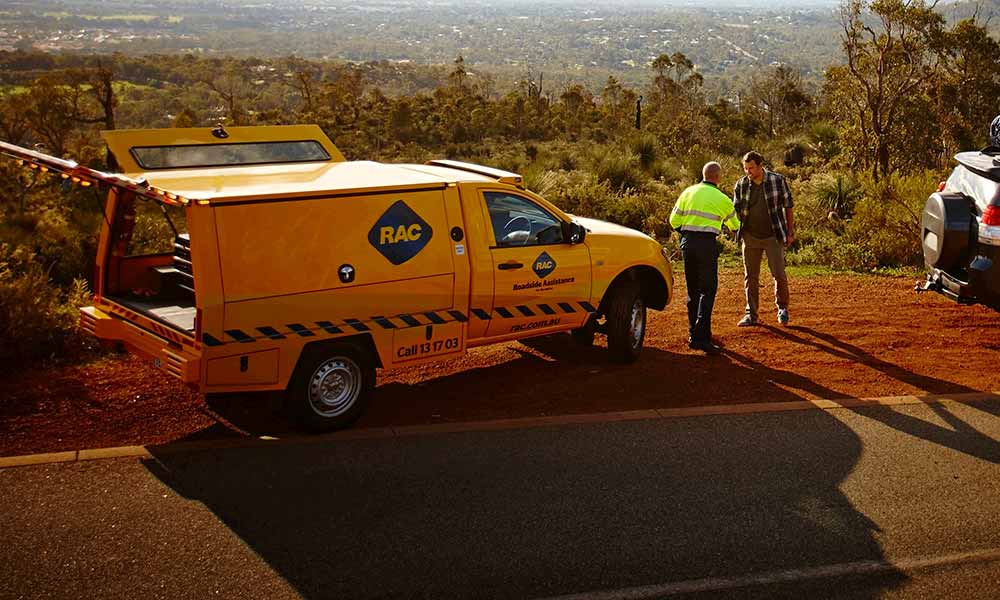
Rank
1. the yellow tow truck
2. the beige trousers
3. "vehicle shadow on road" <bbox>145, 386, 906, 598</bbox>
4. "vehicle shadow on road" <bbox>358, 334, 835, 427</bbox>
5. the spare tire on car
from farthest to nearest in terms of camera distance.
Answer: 1. the beige trousers
2. the spare tire on car
3. "vehicle shadow on road" <bbox>358, 334, 835, 427</bbox>
4. the yellow tow truck
5. "vehicle shadow on road" <bbox>145, 386, 906, 598</bbox>

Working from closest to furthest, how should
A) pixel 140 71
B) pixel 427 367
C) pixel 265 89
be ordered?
pixel 427 367
pixel 265 89
pixel 140 71

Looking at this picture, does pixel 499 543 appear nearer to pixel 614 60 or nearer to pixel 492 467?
pixel 492 467

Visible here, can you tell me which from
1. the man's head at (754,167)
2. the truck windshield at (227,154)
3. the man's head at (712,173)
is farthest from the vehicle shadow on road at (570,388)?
the truck windshield at (227,154)

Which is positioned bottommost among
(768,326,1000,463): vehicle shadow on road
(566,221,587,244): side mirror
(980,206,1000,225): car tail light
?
(768,326,1000,463): vehicle shadow on road

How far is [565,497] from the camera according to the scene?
707cm

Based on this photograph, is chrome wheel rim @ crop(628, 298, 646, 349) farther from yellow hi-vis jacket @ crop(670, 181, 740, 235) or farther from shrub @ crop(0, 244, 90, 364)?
shrub @ crop(0, 244, 90, 364)

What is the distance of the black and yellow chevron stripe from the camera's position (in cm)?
736

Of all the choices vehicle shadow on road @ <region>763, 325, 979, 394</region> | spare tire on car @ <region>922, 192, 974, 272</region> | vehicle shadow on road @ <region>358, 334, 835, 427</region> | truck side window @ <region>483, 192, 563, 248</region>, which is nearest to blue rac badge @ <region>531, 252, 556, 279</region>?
truck side window @ <region>483, 192, 563, 248</region>

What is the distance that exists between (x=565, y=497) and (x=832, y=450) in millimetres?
2313

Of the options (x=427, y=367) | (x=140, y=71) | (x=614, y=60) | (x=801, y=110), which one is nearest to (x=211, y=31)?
(x=614, y=60)

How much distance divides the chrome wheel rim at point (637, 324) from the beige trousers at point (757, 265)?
1826mm

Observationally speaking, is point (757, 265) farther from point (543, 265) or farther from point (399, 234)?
point (399, 234)

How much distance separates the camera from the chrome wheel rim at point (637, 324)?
10.0 m

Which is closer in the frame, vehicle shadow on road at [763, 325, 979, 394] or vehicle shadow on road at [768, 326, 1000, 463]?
vehicle shadow on road at [768, 326, 1000, 463]
